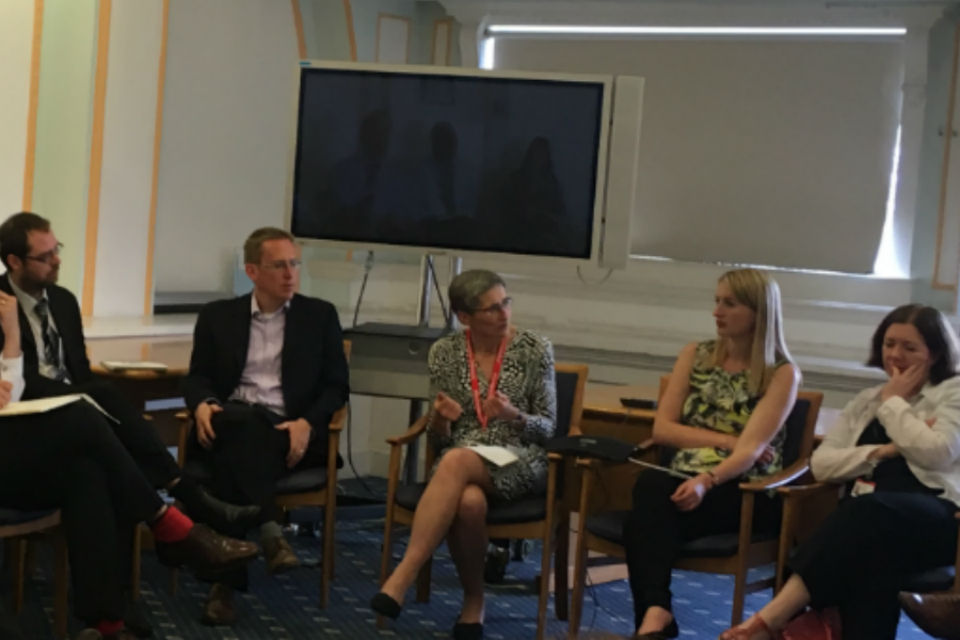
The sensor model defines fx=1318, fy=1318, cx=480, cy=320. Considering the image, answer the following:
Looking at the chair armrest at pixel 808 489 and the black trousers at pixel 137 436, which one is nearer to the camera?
the chair armrest at pixel 808 489

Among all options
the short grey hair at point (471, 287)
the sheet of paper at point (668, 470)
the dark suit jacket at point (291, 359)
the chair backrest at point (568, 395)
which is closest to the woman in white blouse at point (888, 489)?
the sheet of paper at point (668, 470)

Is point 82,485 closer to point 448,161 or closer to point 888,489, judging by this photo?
point 448,161

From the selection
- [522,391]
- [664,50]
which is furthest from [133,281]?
[664,50]

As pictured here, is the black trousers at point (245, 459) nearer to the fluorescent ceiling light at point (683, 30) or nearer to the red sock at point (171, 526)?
the red sock at point (171, 526)

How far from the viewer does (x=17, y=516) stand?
346 centimetres

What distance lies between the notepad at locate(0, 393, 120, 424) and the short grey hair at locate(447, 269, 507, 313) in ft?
3.62

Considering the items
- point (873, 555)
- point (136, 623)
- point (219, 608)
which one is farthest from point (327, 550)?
point (873, 555)

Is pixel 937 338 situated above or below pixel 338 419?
above

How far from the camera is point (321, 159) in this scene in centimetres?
491

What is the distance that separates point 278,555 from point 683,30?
318cm

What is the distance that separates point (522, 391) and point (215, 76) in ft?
8.49

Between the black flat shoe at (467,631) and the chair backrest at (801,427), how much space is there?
1.03m

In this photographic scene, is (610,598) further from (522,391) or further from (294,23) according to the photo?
(294,23)

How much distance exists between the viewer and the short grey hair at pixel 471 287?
401cm
